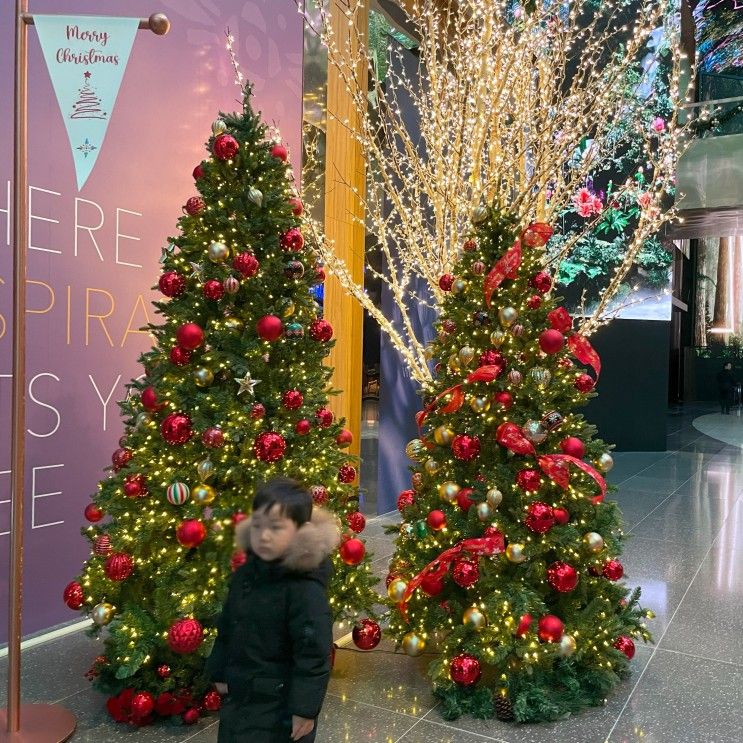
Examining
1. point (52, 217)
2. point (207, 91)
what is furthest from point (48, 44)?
point (207, 91)

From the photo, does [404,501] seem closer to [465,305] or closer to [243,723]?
[465,305]

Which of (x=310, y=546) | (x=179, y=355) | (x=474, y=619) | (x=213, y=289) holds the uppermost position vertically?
(x=213, y=289)

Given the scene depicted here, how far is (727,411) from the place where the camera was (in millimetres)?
20531

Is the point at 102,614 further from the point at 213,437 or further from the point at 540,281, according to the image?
the point at 540,281

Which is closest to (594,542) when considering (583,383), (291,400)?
(583,383)

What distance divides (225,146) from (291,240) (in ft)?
1.48

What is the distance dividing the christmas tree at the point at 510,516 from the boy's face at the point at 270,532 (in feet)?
4.74

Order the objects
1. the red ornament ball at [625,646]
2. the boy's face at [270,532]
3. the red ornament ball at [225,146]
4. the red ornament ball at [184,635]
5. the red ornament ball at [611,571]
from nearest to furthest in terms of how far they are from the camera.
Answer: the boy's face at [270,532]
the red ornament ball at [184,635]
the red ornament ball at [225,146]
the red ornament ball at [611,571]
the red ornament ball at [625,646]

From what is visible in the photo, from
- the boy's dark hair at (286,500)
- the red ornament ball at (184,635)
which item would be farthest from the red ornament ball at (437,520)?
the boy's dark hair at (286,500)

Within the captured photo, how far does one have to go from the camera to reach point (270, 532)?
1514 millimetres

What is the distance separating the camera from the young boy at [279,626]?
1.56 metres

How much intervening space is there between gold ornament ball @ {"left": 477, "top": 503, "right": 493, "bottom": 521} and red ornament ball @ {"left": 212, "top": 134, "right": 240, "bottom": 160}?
176cm

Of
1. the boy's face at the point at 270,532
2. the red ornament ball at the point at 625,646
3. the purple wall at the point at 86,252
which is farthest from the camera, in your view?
the purple wall at the point at 86,252

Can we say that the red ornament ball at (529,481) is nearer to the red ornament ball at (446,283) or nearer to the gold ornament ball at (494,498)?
the gold ornament ball at (494,498)
